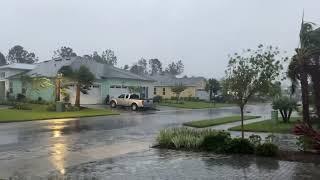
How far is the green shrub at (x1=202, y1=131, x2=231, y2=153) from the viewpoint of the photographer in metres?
15.2

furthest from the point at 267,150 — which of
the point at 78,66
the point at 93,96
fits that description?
the point at 78,66

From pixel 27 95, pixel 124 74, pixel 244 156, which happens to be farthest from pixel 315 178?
pixel 124 74

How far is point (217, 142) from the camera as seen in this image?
15.6 meters

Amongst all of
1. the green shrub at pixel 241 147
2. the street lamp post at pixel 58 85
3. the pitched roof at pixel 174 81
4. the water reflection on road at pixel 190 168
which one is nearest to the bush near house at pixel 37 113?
the street lamp post at pixel 58 85

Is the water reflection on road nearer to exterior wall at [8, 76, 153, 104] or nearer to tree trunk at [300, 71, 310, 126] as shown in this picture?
tree trunk at [300, 71, 310, 126]

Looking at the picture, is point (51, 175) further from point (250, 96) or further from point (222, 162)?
point (250, 96)

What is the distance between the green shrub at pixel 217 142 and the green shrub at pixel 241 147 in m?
0.19

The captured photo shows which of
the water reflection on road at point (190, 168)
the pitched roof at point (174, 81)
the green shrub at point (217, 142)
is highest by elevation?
the pitched roof at point (174, 81)

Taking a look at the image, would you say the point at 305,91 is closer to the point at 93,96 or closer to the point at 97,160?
the point at 97,160

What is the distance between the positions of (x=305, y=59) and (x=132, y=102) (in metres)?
27.1

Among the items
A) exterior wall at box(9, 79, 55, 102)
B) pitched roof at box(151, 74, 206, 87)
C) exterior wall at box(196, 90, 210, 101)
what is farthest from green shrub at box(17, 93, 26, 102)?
exterior wall at box(196, 90, 210, 101)

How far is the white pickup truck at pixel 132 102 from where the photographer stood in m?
46.6

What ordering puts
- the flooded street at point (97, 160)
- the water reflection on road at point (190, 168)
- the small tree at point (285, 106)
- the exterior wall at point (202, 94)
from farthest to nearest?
the exterior wall at point (202, 94) → the small tree at point (285, 106) → the flooded street at point (97, 160) → the water reflection on road at point (190, 168)

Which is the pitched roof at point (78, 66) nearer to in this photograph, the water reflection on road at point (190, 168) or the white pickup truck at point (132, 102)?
the white pickup truck at point (132, 102)
